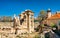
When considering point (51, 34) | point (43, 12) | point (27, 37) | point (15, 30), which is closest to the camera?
point (51, 34)

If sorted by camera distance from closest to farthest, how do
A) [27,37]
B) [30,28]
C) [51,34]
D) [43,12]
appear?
[51,34], [27,37], [30,28], [43,12]

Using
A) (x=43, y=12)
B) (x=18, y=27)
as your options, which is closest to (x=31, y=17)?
(x=18, y=27)

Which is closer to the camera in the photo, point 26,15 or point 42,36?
point 42,36

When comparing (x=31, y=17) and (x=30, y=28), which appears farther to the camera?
(x=31, y=17)

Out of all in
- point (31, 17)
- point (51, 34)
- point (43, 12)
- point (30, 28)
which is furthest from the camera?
point (43, 12)

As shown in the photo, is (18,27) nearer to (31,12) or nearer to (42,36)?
(31,12)

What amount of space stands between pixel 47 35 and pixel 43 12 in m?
38.7

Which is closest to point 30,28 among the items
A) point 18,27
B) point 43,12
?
point 18,27

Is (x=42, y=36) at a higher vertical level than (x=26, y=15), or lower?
lower

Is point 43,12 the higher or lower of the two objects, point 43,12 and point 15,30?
the higher

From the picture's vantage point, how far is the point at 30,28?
28.8 m

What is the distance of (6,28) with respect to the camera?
2661cm

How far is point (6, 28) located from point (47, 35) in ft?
29.8

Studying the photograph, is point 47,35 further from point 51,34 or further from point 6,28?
point 6,28
